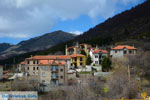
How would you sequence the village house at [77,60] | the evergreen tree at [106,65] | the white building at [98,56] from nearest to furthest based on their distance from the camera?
the evergreen tree at [106,65], the white building at [98,56], the village house at [77,60]

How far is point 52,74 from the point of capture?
40.0m

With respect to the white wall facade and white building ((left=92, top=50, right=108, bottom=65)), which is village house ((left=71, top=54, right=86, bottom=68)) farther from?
the white wall facade

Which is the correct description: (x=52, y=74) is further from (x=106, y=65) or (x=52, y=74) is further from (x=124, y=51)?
(x=124, y=51)

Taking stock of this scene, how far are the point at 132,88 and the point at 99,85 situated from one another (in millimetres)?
6476

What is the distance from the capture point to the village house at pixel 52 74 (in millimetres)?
39656

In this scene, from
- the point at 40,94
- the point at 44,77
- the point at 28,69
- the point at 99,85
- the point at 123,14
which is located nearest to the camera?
the point at 99,85

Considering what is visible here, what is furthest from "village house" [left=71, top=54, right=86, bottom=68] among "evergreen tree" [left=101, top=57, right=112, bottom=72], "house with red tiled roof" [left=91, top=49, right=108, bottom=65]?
"evergreen tree" [left=101, top=57, right=112, bottom=72]

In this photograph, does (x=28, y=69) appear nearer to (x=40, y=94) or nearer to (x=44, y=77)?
(x=44, y=77)

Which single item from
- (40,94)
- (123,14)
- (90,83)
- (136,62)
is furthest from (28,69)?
(123,14)

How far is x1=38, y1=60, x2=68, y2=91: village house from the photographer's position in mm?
39656

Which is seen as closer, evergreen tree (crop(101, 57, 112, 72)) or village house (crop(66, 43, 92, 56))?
evergreen tree (crop(101, 57, 112, 72))

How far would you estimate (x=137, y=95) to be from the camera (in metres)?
25.4

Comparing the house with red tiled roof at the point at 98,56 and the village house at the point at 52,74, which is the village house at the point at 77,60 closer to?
the house with red tiled roof at the point at 98,56

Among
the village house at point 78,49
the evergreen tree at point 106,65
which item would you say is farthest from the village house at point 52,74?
the village house at point 78,49
